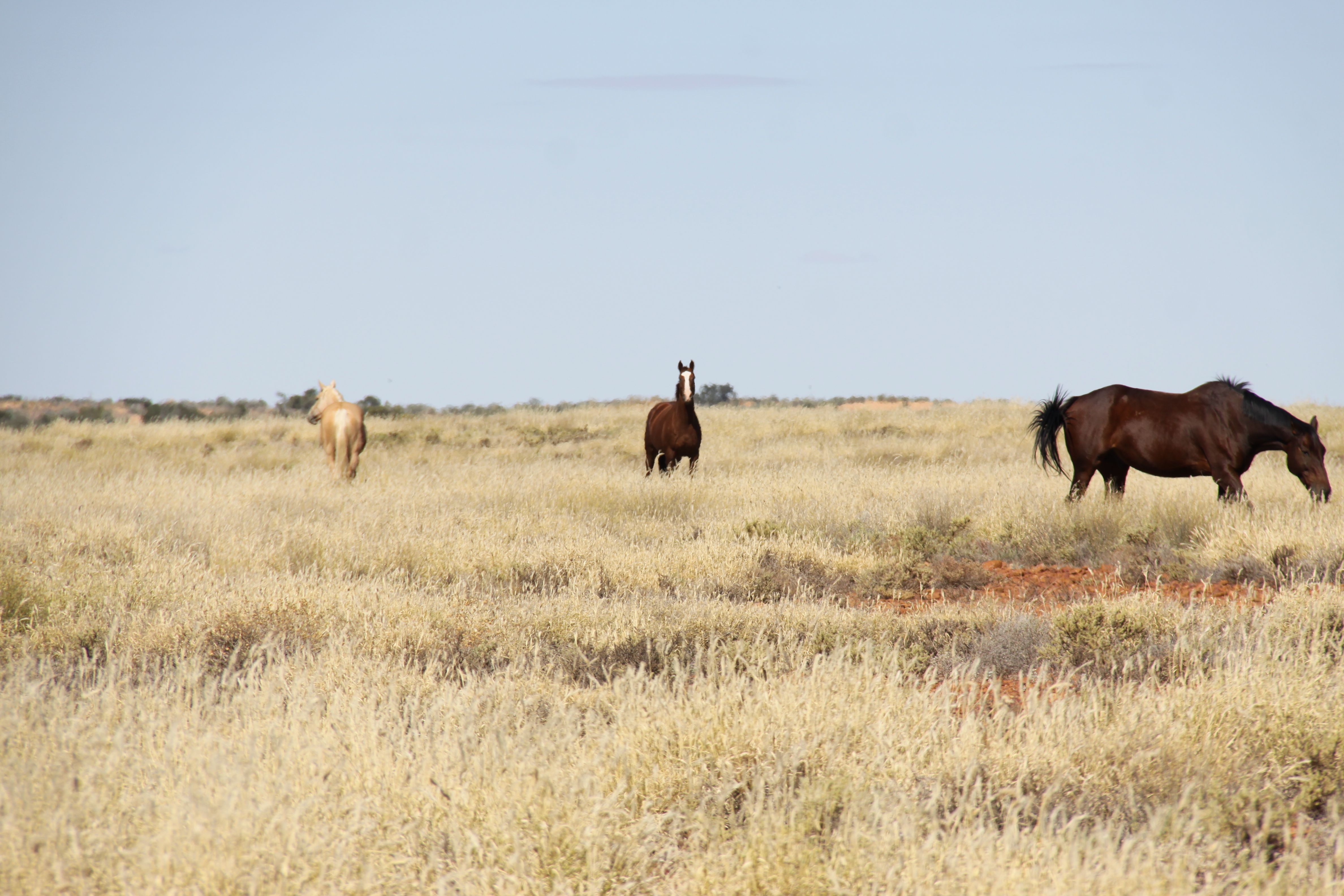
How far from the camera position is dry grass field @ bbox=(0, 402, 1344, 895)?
2770mm

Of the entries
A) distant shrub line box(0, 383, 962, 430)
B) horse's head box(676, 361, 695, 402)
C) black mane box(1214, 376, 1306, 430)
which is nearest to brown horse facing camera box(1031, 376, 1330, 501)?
black mane box(1214, 376, 1306, 430)

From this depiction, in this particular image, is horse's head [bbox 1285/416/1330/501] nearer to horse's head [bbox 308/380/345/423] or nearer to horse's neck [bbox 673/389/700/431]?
horse's neck [bbox 673/389/700/431]

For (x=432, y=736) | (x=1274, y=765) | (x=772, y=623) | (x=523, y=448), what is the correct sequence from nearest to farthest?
(x=1274, y=765)
(x=432, y=736)
(x=772, y=623)
(x=523, y=448)

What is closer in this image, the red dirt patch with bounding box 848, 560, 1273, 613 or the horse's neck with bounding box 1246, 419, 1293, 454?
the red dirt patch with bounding box 848, 560, 1273, 613

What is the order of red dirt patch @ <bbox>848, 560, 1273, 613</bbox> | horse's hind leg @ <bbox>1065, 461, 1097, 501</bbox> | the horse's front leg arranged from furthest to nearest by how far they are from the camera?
horse's hind leg @ <bbox>1065, 461, 1097, 501</bbox>, the horse's front leg, red dirt patch @ <bbox>848, 560, 1273, 613</bbox>

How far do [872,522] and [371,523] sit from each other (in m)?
5.38

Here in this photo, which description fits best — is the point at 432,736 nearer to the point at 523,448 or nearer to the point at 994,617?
the point at 994,617

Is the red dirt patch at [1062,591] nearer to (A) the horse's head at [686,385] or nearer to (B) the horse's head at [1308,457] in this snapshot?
(B) the horse's head at [1308,457]

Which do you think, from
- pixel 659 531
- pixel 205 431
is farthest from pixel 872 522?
pixel 205 431

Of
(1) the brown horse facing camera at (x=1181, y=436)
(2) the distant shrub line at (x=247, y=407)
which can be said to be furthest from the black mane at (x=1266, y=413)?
(2) the distant shrub line at (x=247, y=407)

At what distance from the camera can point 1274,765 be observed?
11.7 ft

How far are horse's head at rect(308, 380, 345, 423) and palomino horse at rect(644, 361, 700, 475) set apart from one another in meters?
5.58

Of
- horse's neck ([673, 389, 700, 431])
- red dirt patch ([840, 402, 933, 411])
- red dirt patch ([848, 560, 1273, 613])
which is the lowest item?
red dirt patch ([848, 560, 1273, 613])

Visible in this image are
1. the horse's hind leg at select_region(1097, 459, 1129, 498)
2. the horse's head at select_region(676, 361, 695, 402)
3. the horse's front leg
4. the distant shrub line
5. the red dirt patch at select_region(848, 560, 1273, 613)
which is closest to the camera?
the red dirt patch at select_region(848, 560, 1273, 613)
